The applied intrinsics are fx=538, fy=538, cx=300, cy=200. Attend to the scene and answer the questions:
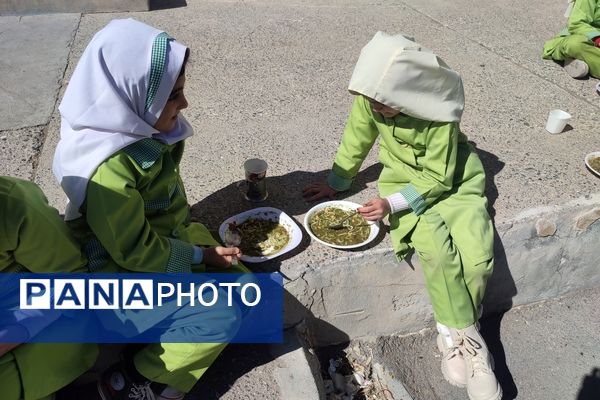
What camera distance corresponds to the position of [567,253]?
3096 mm

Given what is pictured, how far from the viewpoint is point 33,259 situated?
1.78 metres

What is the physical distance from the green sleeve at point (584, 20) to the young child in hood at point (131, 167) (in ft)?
12.7

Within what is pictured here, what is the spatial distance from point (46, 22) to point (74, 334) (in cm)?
379

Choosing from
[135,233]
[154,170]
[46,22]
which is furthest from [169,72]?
[46,22]

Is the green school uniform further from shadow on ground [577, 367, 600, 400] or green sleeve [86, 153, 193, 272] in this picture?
green sleeve [86, 153, 193, 272]

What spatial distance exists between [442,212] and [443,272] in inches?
11.0

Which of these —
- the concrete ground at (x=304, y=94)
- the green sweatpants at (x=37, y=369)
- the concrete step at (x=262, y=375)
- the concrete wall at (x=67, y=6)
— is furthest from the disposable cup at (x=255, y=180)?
the concrete wall at (x=67, y=6)

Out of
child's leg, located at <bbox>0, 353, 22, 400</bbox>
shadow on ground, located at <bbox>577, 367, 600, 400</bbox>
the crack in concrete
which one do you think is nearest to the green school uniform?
shadow on ground, located at <bbox>577, 367, 600, 400</bbox>

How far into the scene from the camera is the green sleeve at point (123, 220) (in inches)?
71.4

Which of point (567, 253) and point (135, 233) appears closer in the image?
point (135, 233)

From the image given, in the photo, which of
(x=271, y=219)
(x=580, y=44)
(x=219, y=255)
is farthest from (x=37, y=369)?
(x=580, y=44)

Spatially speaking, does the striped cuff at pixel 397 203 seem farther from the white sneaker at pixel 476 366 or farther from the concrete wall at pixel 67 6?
the concrete wall at pixel 67 6

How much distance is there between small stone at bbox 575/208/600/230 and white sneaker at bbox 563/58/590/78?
5.95 feet

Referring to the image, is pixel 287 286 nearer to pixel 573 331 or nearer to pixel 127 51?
pixel 127 51
